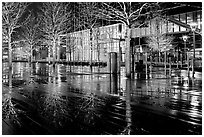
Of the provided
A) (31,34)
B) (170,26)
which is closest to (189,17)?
(170,26)

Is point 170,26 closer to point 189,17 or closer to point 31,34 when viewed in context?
point 189,17

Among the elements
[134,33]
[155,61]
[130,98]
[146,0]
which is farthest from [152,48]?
[130,98]

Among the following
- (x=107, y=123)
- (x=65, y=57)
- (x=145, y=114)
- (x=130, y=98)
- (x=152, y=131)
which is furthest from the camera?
(x=65, y=57)

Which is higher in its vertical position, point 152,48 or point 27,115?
point 152,48

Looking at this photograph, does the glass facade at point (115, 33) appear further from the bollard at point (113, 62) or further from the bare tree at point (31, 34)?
the bollard at point (113, 62)

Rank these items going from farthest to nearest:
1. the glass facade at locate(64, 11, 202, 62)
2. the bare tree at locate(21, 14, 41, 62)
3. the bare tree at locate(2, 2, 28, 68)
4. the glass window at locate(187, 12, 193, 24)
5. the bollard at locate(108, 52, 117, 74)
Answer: the glass window at locate(187, 12, 193, 24) < the glass facade at locate(64, 11, 202, 62) < the bare tree at locate(21, 14, 41, 62) < the bare tree at locate(2, 2, 28, 68) < the bollard at locate(108, 52, 117, 74)

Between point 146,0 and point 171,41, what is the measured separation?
1337 inches

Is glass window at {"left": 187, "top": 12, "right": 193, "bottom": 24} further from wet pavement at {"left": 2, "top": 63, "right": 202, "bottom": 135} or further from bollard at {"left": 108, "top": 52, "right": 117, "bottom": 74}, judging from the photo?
wet pavement at {"left": 2, "top": 63, "right": 202, "bottom": 135}

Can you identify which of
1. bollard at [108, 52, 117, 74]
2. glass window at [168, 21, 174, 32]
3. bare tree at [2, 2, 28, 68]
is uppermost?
glass window at [168, 21, 174, 32]

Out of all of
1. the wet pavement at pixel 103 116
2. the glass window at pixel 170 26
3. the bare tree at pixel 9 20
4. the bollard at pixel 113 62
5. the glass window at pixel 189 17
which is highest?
the glass window at pixel 189 17

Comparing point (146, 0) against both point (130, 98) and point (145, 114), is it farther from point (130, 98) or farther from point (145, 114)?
point (145, 114)

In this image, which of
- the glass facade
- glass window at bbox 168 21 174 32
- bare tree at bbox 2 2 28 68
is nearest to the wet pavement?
bare tree at bbox 2 2 28 68

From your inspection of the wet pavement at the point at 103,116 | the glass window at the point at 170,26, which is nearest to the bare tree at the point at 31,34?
the glass window at the point at 170,26

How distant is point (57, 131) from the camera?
4332 mm
